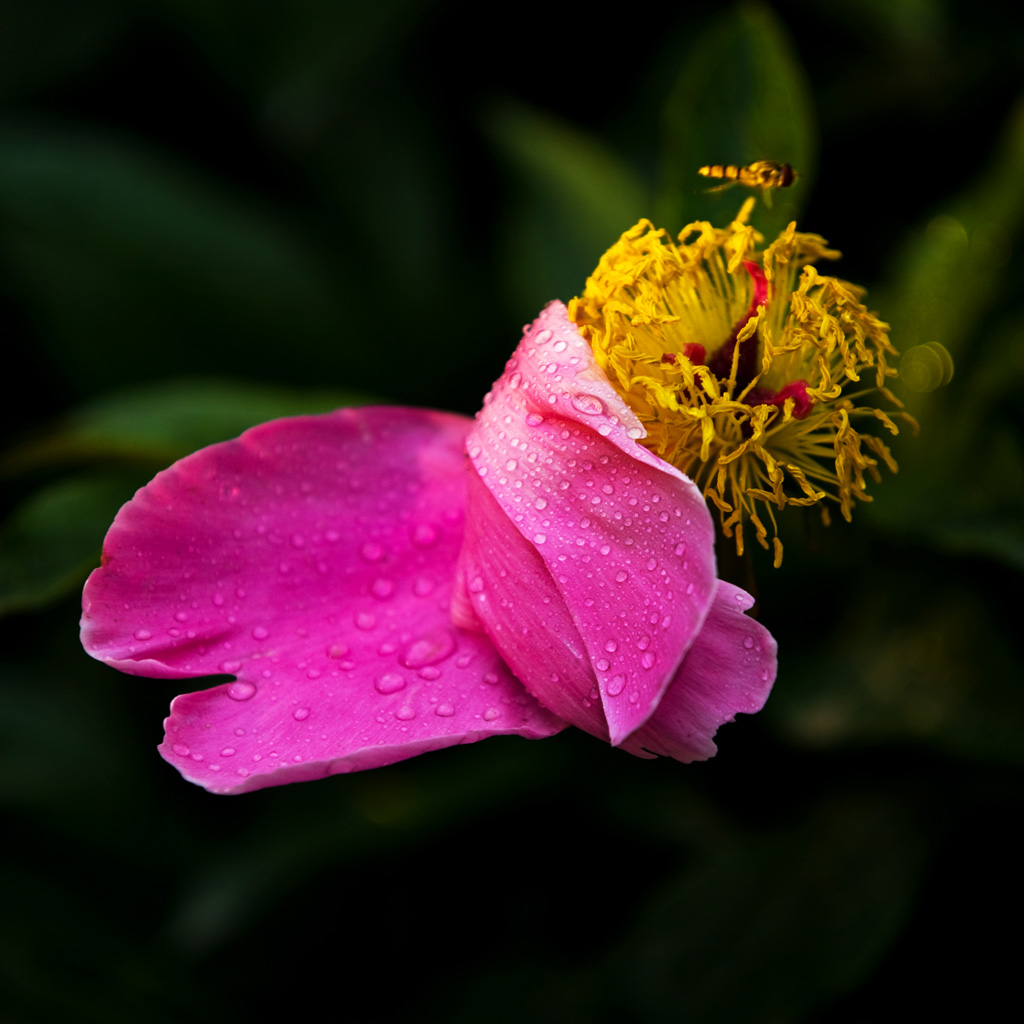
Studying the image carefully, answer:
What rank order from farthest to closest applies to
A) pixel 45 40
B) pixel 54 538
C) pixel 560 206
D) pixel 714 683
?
pixel 45 40 → pixel 560 206 → pixel 54 538 → pixel 714 683

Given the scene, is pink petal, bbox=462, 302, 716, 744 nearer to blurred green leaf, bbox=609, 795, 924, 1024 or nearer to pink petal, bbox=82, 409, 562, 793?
pink petal, bbox=82, 409, 562, 793

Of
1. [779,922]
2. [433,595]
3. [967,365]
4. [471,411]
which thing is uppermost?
[967,365]

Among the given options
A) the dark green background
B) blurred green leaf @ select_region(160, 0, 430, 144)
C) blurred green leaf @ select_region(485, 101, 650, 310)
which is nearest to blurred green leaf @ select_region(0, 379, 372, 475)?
the dark green background

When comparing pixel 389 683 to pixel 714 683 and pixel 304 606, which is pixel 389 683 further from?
pixel 714 683

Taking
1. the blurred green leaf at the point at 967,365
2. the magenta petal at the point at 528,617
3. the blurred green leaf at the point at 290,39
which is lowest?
the magenta petal at the point at 528,617

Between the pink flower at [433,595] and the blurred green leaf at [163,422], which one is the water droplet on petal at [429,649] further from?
the blurred green leaf at [163,422]

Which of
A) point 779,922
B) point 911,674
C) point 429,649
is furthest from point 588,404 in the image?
point 779,922

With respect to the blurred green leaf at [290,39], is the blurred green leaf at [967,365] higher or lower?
lower

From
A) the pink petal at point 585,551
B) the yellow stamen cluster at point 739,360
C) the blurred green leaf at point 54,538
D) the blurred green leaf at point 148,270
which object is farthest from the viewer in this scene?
the blurred green leaf at point 148,270

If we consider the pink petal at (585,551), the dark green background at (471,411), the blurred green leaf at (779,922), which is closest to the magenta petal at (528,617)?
the pink petal at (585,551)
